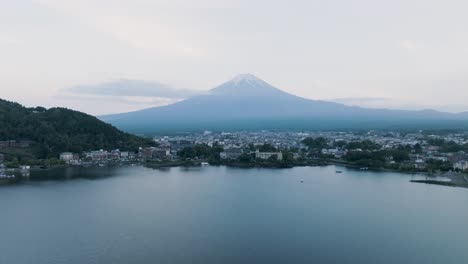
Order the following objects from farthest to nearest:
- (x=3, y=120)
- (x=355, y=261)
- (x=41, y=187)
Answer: (x=3, y=120) < (x=41, y=187) < (x=355, y=261)

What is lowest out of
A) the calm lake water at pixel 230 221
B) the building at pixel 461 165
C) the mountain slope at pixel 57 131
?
the calm lake water at pixel 230 221

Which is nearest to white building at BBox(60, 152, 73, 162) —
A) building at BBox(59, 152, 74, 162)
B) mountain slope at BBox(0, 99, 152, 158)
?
building at BBox(59, 152, 74, 162)

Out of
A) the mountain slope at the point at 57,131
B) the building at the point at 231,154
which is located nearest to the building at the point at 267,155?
the building at the point at 231,154

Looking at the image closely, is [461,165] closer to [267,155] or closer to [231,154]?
[267,155]

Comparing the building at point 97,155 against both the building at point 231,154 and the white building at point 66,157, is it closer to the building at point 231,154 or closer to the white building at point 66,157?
the white building at point 66,157

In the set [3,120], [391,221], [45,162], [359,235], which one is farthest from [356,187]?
[3,120]

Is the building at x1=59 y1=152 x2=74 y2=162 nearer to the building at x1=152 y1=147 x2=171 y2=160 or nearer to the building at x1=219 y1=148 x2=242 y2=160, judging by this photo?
the building at x1=152 y1=147 x2=171 y2=160

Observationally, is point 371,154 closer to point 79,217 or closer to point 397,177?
point 397,177
